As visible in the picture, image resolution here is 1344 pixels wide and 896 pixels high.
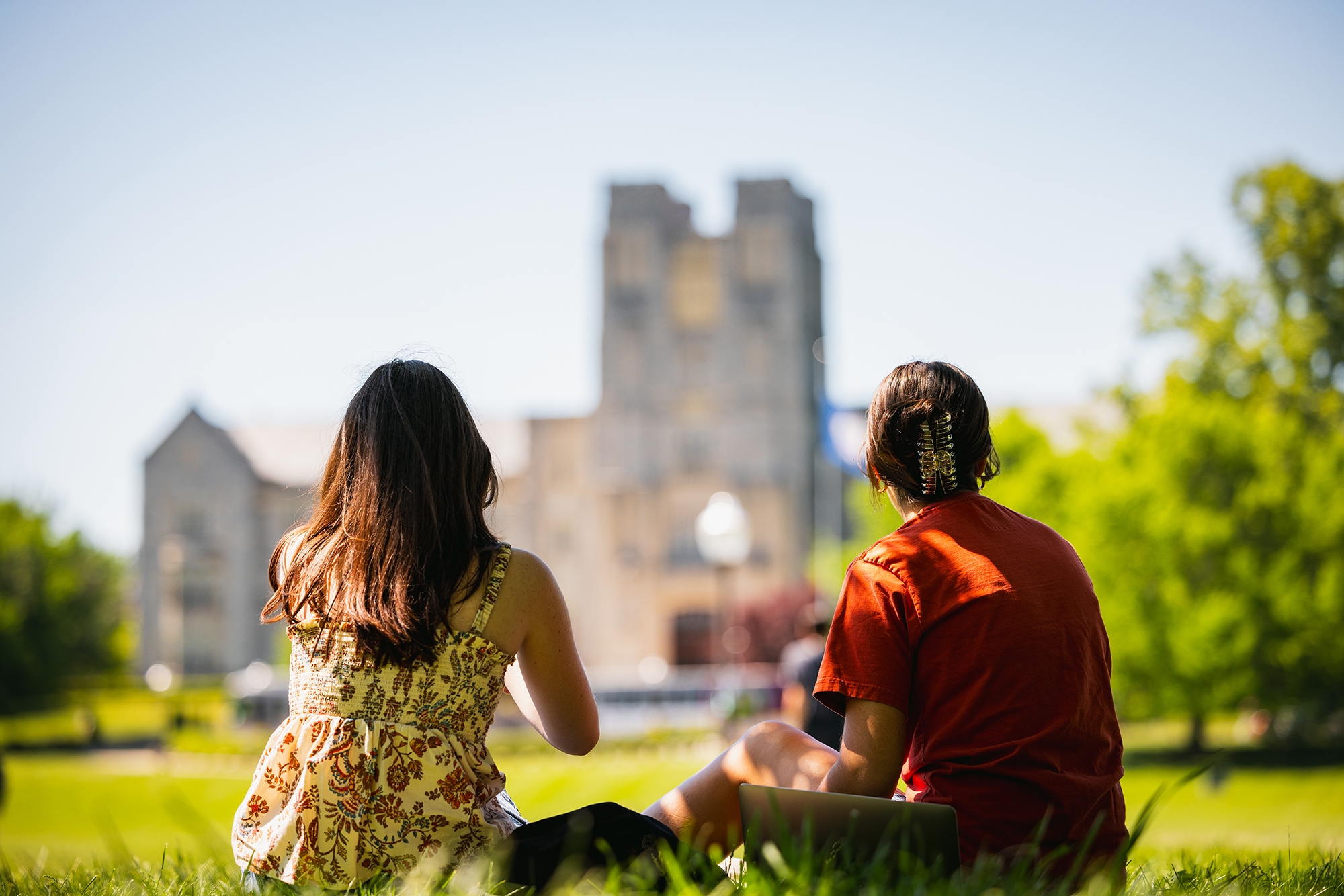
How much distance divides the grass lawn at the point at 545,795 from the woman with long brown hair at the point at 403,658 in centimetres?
1045

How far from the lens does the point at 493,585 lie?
2523mm

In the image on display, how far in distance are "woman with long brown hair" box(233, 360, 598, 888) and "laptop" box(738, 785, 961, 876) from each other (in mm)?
455

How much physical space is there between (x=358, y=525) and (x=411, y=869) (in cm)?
73

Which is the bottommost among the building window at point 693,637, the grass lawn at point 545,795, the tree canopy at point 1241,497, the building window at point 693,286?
the building window at point 693,637

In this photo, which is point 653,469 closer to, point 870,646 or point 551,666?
point 551,666

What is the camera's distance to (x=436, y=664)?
249cm

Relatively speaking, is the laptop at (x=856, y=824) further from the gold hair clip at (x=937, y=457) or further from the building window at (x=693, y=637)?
the building window at (x=693, y=637)

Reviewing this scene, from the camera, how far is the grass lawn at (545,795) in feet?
54.0

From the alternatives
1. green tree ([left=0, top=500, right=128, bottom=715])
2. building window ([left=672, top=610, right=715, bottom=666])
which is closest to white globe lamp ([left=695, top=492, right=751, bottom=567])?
green tree ([left=0, top=500, right=128, bottom=715])

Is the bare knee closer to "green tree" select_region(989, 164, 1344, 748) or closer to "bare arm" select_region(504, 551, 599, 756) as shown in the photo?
"bare arm" select_region(504, 551, 599, 756)

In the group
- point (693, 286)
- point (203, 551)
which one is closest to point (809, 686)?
point (693, 286)

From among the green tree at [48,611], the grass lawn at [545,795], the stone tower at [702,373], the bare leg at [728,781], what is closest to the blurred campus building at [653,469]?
the stone tower at [702,373]

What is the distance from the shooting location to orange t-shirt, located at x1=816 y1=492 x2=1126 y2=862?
232cm

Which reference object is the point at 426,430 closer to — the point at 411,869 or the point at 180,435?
the point at 411,869
